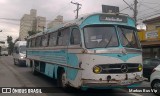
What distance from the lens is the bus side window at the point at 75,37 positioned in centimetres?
955

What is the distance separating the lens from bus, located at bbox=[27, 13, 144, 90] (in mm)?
8719

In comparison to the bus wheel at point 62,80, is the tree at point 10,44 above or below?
above

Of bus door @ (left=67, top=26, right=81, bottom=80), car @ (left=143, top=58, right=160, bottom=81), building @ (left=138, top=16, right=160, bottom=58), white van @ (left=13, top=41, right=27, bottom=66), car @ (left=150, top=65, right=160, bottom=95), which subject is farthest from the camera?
building @ (left=138, top=16, right=160, bottom=58)

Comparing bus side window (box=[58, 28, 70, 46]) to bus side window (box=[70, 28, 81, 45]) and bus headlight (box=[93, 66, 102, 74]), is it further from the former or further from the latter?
bus headlight (box=[93, 66, 102, 74])

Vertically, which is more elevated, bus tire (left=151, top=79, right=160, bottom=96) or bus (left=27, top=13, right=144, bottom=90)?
bus (left=27, top=13, right=144, bottom=90)

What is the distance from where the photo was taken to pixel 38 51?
641 inches

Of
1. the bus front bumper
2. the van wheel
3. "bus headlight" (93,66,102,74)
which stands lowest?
the van wheel

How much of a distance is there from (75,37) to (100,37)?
1217mm

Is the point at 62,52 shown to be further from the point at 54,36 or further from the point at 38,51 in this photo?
the point at 38,51

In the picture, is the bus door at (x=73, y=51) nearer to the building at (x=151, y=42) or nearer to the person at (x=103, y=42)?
the person at (x=103, y=42)

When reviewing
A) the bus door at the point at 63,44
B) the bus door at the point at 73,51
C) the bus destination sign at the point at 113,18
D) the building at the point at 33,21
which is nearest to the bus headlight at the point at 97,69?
the bus door at the point at 73,51

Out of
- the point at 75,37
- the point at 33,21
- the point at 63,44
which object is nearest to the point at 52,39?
the point at 63,44

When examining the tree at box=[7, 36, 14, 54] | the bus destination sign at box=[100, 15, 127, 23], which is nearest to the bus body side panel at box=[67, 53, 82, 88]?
the bus destination sign at box=[100, 15, 127, 23]

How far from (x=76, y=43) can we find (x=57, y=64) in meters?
2.38
